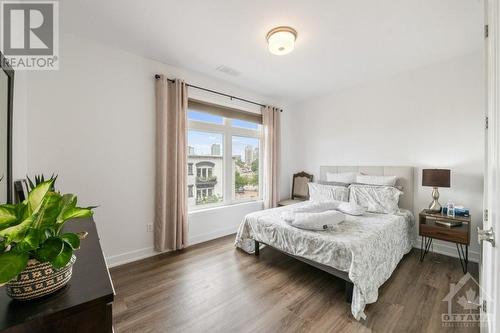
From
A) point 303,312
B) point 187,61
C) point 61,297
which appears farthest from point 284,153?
point 61,297

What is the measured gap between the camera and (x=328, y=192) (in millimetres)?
3439

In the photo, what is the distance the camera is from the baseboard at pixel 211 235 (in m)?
3.21

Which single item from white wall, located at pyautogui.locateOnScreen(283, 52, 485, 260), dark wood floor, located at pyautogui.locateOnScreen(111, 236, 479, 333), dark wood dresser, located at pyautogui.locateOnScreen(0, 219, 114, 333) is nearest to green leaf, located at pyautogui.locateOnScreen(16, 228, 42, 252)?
dark wood dresser, located at pyautogui.locateOnScreen(0, 219, 114, 333)

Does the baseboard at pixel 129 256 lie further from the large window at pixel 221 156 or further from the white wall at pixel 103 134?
the large window at pixel 221 156

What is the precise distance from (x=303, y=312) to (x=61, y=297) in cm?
173

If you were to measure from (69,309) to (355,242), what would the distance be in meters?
1.97

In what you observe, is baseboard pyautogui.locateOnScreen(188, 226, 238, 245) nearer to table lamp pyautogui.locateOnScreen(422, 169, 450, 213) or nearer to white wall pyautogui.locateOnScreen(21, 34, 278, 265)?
white wall pyautogui.locateOnScreen(21, 34, 278, 265)

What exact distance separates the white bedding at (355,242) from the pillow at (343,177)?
33.7 inches

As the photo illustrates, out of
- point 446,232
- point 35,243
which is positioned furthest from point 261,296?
point 446,232

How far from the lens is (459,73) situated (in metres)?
2.71

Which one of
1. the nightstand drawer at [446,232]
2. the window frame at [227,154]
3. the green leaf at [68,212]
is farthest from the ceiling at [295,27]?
the nightstand drawer at [446,232]

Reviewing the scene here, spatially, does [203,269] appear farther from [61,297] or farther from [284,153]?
[284,153]

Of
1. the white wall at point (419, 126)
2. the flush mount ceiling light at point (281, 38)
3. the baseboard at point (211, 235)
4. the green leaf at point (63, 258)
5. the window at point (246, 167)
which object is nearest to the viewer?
the green leaf at point (63, 258)

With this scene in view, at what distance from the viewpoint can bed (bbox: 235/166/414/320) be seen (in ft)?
5.90
